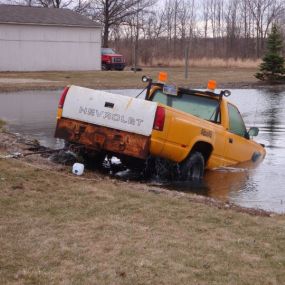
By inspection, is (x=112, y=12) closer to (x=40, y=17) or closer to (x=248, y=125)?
(x=40, y=17)

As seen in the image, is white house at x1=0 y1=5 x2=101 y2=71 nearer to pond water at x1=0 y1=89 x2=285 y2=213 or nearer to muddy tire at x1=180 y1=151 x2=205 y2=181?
pond water at x1=0 y1=89 x2=285 y2=213

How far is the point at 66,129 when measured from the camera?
9781 mm

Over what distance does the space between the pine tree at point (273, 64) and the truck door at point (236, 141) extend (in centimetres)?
3096

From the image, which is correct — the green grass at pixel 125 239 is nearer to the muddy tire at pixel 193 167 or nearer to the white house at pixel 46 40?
the muddy tire at pixel 193 167

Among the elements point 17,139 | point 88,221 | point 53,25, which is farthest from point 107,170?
point 53,25

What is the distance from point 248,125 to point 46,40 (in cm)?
3151

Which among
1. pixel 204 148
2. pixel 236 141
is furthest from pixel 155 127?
pixel 236 141

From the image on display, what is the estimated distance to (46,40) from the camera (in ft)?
157

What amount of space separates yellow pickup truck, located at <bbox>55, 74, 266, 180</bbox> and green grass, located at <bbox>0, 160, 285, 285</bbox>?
116 centimetres

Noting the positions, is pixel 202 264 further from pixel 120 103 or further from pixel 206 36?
pixel 206 36

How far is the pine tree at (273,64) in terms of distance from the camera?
136ft

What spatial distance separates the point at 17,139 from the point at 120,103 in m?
4.53

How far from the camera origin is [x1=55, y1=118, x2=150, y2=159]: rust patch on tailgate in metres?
9.07

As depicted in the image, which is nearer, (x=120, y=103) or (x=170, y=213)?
(x=170, y=213)
